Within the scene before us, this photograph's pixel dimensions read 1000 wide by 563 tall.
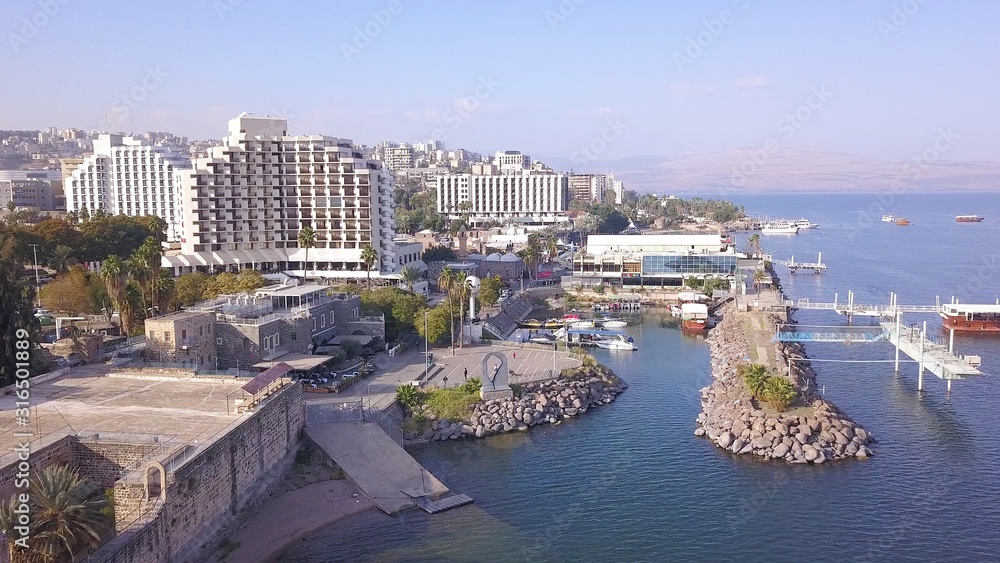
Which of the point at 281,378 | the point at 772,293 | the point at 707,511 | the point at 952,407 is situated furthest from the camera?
the point at 772,293

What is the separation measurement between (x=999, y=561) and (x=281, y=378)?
24083 mm

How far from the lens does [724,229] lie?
176m

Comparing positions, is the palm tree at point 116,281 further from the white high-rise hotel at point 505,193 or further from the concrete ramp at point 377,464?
the white high-rise hotel at point 505,193

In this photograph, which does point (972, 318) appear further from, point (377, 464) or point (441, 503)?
point (377, 464)

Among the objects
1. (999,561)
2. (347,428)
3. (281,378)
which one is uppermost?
(281,378)

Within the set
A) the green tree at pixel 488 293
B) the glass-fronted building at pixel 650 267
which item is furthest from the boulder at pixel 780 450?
the glass-fronted building at pixel 650 267

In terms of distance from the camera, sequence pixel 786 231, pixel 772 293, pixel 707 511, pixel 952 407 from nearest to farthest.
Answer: pixel 707 511, pixel 952 407, pixel 772 293, pixel 786 231

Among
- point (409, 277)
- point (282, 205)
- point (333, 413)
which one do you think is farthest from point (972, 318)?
point (282, 205)

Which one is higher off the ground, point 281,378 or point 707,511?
point 281,378

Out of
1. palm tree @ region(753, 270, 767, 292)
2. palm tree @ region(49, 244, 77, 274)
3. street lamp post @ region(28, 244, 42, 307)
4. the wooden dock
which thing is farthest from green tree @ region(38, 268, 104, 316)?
palm tree @ region(753, 270, 767, 292)

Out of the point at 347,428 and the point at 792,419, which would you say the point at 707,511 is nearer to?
the point at 792,419

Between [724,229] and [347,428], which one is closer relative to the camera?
[347,428]

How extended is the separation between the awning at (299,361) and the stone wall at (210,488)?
641cm

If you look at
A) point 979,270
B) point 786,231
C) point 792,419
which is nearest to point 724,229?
point 786,231
